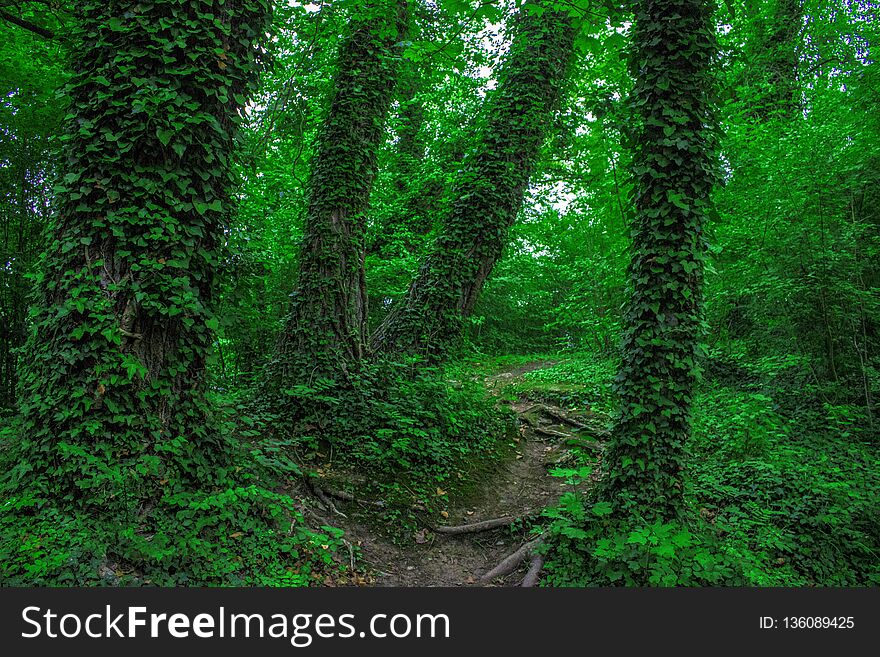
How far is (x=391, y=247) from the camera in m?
11.7

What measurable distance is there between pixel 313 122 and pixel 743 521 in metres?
9.07

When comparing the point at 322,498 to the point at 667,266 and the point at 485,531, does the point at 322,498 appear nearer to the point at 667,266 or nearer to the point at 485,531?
the point at 485,531

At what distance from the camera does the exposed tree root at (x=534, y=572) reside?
3880 millimetres

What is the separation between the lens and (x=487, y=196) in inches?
285

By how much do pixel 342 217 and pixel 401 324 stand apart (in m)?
1.72

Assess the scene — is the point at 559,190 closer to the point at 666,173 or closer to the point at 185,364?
the point at 666,173

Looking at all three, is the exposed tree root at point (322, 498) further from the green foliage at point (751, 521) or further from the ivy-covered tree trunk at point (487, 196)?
the ivy-covered tree trunk at point (487, 196)

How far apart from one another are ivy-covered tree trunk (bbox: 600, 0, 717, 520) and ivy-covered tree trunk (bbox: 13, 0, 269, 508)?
335 cm

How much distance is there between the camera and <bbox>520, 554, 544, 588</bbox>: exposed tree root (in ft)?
12.7

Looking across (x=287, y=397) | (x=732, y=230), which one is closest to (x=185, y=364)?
(x=287, y=397)

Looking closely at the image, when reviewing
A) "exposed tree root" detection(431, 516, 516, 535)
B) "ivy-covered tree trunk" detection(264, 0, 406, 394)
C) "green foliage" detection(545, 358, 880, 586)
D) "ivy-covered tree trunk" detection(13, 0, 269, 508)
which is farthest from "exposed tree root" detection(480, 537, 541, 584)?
"ivy-covered tree trunk" detection(264, 0, 406, 394)

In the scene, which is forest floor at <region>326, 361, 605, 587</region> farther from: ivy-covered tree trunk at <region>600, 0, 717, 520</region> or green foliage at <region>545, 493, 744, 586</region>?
ivy-covered tree trunk at <region>600, 0, 717, 520</region>

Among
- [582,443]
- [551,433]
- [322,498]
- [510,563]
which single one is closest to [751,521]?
[510,563]

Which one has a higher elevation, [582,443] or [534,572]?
[582,443]
